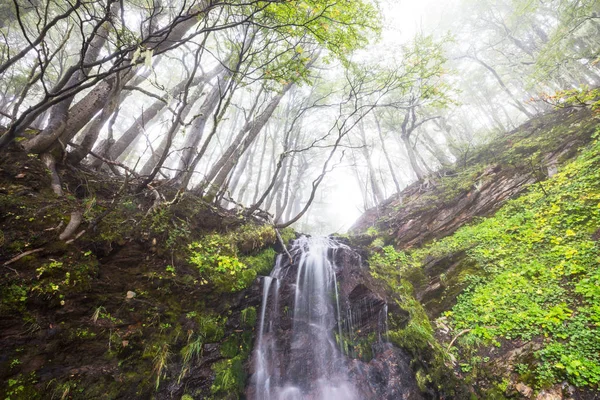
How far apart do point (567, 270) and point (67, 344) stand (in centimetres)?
765

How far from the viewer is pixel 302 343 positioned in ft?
17.0

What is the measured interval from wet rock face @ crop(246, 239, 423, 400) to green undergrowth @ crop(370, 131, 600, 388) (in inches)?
26.9

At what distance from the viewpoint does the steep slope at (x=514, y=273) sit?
3549 millimetres

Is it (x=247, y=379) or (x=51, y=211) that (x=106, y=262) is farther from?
(x=247, y=379)

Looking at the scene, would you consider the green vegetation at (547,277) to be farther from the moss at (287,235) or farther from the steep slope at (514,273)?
the moss at (287,235)

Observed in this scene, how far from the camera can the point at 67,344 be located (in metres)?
2.95

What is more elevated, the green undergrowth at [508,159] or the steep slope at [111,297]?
the green undergrowth at [508,159]

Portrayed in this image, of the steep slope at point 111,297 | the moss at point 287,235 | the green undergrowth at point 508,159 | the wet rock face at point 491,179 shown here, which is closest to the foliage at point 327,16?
the steep slope at point 111,297

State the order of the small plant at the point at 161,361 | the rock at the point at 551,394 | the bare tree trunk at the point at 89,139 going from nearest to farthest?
the rock at the point at 551,394 → the small plant at the point at 161,361 → the bare tree trunk at the point at 89,139

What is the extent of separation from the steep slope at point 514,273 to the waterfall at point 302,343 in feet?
4.59

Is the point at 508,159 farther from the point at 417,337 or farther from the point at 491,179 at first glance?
the point at 417,337

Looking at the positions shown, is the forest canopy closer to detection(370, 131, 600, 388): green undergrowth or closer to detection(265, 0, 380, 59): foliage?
detection(265, 0, 380, 59): foliage

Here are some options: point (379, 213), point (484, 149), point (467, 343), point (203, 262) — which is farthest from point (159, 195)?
point (484, 149)

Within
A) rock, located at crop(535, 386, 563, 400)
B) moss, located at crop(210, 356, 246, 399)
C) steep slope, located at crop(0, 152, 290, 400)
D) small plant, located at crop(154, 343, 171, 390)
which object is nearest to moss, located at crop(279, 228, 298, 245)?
steep slope, located at crop(0, 152, 290, 400)
